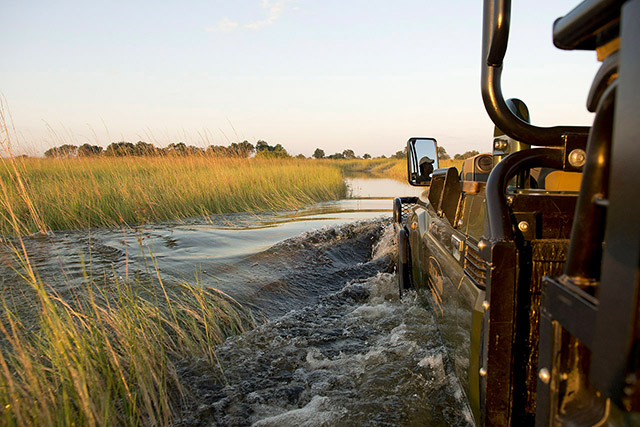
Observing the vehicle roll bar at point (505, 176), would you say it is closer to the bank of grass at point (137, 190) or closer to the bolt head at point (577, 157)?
the bolt head at point (577, 157)

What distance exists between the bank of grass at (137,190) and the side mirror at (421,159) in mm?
3893

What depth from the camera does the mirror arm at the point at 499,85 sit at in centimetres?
187

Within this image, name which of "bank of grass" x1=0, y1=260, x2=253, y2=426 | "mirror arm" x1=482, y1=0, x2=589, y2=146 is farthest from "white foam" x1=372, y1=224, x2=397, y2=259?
"mirror arm" x1=482, y1=0, x2=589, y2=146

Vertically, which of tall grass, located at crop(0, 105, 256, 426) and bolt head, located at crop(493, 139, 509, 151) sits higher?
bolt head, located at crop(493, 139, 509, 151)

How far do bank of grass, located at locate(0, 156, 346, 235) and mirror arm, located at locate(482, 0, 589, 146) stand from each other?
517cm

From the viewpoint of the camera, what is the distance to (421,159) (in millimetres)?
3939

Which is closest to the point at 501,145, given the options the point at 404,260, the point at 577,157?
the point at 577,157

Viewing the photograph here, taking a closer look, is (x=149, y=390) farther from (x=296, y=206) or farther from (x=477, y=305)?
(x=296, y=206)

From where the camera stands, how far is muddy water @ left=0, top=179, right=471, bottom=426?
2545mm

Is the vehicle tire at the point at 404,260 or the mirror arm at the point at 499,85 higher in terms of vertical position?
the mirror arm at the point at 499,85

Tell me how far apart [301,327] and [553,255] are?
2791mm

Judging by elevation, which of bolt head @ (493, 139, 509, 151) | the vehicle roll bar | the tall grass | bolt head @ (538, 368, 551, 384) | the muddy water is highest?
bolt head @ (493, 139, 509, 151)

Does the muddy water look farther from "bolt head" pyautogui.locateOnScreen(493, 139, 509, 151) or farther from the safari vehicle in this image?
"bolt head" pyautogui.locateOnScreen(493, 139, 509, 151)

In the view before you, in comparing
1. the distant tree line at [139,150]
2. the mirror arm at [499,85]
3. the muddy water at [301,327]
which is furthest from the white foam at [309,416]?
the distant tree line at [139,150]
